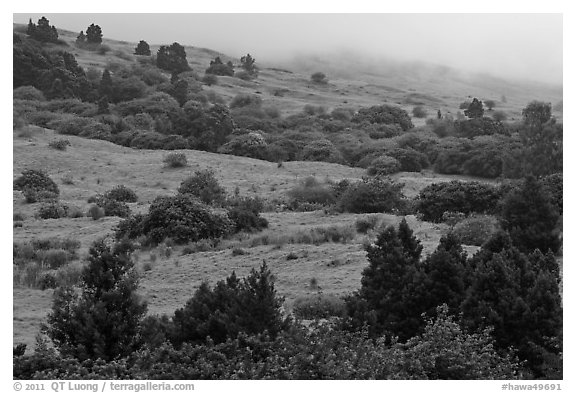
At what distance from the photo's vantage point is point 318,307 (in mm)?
12391

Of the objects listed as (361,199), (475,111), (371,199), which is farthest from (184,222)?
(475,111)

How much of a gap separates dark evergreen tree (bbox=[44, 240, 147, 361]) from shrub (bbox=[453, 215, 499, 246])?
919 centimetres

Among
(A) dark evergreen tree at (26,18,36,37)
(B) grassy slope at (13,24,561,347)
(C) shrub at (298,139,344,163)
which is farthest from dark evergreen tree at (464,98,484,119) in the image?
(A) dark evergreen tree at (26,18,36,37)

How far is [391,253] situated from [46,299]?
254 inches

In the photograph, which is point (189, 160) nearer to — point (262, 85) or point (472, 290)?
point (472, 290)

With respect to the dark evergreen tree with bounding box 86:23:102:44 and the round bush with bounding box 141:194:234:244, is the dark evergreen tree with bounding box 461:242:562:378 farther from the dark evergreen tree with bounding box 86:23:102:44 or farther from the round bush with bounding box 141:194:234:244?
the dark evergreen tree with bounding box 86:23:102:44

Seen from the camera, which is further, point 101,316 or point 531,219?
A: point 531,219

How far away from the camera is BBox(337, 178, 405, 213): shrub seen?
2231cm

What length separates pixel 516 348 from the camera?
32.7ft

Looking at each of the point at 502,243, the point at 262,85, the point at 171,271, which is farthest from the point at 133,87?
the point at 502,243

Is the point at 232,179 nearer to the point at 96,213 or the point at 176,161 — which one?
the point at 176,161

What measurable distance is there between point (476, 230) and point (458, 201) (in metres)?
4.27

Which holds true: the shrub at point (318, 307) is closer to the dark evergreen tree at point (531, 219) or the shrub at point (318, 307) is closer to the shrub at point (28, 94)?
the dark evergreen tree at point (531, 219)

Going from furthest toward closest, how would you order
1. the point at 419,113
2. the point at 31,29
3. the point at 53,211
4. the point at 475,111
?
the point at 31,29
the point at 419,113
the point at 475,111
the point at 53,211
